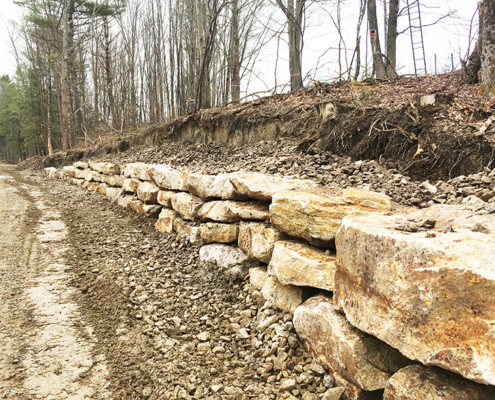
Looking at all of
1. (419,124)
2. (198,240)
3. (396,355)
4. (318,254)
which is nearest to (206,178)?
(198,240)

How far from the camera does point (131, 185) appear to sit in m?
6.66

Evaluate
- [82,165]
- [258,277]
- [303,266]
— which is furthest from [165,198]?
[82,165]

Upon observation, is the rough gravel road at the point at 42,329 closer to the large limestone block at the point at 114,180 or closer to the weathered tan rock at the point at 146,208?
the weathered tan rock at the point at 146,208

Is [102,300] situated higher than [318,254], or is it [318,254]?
[318,254]

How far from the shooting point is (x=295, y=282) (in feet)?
8.40

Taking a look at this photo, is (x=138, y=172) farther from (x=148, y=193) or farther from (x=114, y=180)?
(x=114, y=180)

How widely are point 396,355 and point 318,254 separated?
0.94m

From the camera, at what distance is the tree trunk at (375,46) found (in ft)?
29.3

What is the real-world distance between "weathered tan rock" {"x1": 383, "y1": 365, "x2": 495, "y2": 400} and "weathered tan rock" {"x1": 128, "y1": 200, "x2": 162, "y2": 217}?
187 inches

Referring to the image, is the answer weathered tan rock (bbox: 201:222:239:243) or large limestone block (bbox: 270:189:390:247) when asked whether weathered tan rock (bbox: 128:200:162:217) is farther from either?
large limestone block (bbox: 270:189:390:247)

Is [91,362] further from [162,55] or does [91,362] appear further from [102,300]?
[162,55]

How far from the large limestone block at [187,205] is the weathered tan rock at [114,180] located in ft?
10.6

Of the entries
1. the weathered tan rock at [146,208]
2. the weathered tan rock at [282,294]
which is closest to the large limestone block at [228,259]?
the weathered tan rock at [282,294]

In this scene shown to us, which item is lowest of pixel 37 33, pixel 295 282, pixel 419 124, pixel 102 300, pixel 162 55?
pixel 102 300
